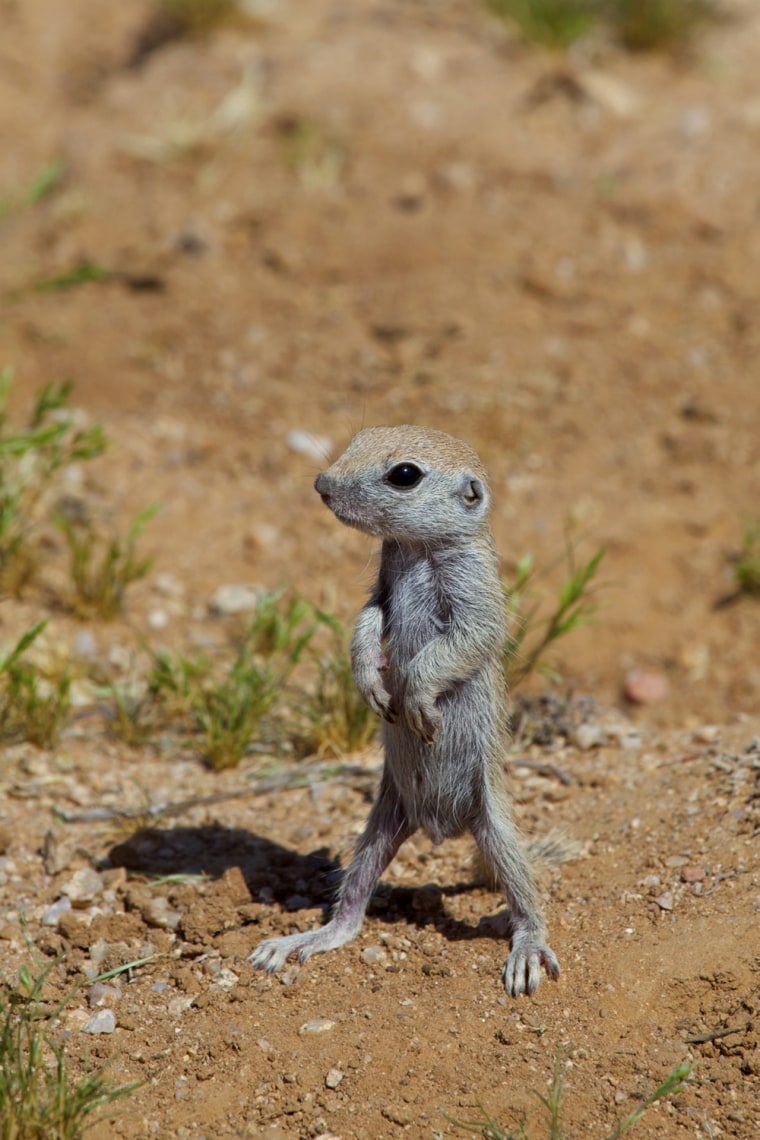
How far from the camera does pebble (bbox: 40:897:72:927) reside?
3.95 metres

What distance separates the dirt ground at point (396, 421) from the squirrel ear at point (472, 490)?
4.38 feet

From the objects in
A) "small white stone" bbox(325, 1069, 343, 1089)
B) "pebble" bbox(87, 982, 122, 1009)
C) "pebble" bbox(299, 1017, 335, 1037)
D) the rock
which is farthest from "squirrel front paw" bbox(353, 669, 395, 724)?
the rock

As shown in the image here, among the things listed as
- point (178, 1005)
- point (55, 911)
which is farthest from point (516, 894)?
point (55, 911)

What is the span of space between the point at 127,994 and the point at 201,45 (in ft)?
26.6

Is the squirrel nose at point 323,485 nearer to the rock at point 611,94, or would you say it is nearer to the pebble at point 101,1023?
the pebble at point 101,1023

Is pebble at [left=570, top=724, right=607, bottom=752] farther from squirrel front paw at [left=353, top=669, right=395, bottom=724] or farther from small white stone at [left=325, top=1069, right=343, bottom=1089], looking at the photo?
small white stone at [left=325, top=1069, right=343, bottom=1089]

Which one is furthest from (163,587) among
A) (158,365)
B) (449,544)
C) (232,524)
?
(449,544)

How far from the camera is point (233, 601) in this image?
233 inches

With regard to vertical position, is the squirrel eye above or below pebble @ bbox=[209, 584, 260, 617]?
above

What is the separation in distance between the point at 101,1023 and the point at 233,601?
8.76 feet

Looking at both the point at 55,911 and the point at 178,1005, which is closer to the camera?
the point at 178,1005

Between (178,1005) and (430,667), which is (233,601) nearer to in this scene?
(430,667)

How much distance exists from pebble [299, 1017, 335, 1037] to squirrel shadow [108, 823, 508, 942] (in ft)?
1.79

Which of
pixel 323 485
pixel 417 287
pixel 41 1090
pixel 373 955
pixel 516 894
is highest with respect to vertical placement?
pixel 323 485
